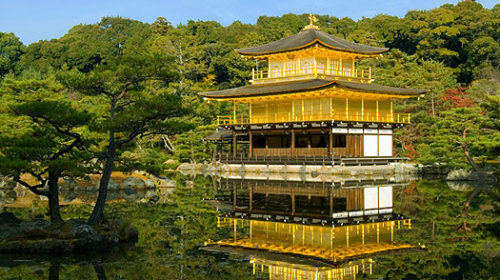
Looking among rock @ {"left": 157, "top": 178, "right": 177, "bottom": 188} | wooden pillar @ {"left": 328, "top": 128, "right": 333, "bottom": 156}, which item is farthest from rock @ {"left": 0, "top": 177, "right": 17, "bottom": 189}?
wooden pillar @ {"left": 328, "top": 128, "right": 333, "bottom": 156}

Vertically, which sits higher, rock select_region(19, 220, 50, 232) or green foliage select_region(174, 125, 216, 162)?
green foliage select_region(174, 125, 216, 162)

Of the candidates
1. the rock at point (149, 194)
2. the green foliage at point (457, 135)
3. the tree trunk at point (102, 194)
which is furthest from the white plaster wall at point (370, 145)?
the tree trunk at point (102, 194)

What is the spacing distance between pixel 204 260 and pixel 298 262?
82.5 inches

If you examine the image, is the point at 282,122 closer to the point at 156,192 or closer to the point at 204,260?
the point at 156,192

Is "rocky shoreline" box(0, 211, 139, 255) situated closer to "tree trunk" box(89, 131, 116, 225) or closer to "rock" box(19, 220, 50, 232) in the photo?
"rock" box(19, 220, 50, 232)

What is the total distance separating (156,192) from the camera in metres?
28.8

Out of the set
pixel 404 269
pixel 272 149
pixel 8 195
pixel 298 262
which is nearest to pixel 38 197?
pixel 8 195

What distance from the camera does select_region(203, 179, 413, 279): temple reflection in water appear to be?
11609mm

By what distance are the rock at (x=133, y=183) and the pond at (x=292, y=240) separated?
249 inches

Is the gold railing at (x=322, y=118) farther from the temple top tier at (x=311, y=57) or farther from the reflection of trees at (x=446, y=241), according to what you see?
the reflection of trees at (x=446, y=241)

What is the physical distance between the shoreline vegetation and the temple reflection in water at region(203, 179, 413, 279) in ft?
11.5

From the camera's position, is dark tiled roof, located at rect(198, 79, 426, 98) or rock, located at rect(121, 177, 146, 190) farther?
dark tiled roof, located at rect(198, 79, 426, 98)

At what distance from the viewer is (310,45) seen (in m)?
→ 42.4

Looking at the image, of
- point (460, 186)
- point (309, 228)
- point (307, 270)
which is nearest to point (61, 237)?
point (307, 270)
